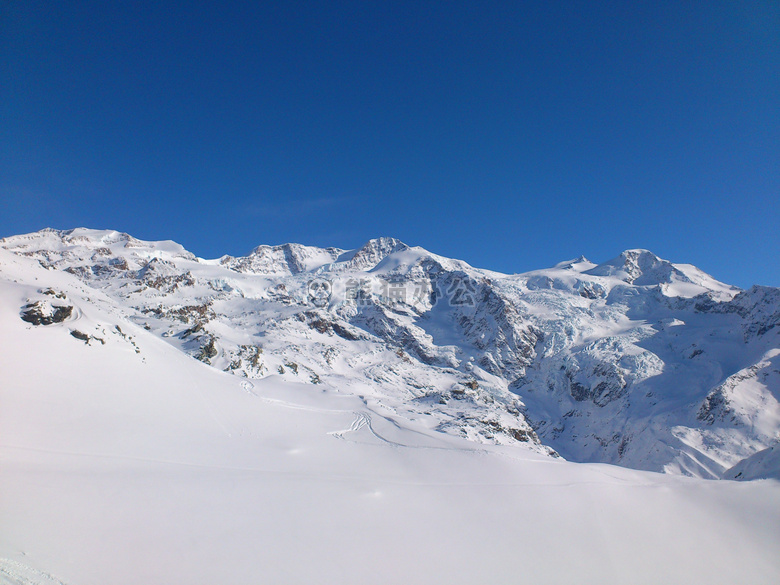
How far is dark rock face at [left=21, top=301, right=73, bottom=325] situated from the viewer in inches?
566

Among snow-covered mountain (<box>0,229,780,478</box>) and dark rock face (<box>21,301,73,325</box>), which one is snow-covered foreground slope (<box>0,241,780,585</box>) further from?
snow-covered mountain (<box>0,229,780,478</box>)

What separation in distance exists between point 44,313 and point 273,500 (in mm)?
12388

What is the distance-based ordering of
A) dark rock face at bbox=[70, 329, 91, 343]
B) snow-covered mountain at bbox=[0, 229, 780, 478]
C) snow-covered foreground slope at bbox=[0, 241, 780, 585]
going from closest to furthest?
snow-covered foreground slope at bbox=[0, 241, 780, 585] → dark rock face at bbox=[70, 329, 91, 343] → snow-covered mountain at bbox=[0, 229, 780, 478]

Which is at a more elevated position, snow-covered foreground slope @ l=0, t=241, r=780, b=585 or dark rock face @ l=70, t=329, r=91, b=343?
dark rock face @ l=70, t=329, r=91, b=343

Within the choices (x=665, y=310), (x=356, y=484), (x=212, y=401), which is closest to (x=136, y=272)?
(x=212, y=401)

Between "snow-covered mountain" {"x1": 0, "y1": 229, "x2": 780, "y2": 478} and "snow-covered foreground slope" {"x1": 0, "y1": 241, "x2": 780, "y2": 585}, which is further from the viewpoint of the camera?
"snow-covered mountain" {"x1": 0, "y1": 229, "x2": 780, "y2": 478}

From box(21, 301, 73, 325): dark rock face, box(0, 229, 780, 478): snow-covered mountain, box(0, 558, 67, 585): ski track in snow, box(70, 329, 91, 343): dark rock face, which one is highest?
box(0, 229, 780, 478): snow-covered mountain

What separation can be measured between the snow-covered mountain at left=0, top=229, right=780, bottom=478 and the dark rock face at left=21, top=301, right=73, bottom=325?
3.3 inches

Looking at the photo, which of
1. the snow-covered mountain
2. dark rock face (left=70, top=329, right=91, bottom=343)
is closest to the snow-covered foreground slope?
dark rock face (left=70, top=329, right=91, bottom=343)

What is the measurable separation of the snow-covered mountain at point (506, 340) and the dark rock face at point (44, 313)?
0.08 meters

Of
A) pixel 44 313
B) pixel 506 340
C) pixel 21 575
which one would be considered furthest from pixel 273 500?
pixel 506 340

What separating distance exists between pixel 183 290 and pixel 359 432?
84680 mm

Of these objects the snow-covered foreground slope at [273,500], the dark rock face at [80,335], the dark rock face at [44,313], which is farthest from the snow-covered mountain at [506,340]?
the snow-covered foreground slope at [273,500]

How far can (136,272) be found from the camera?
102m
